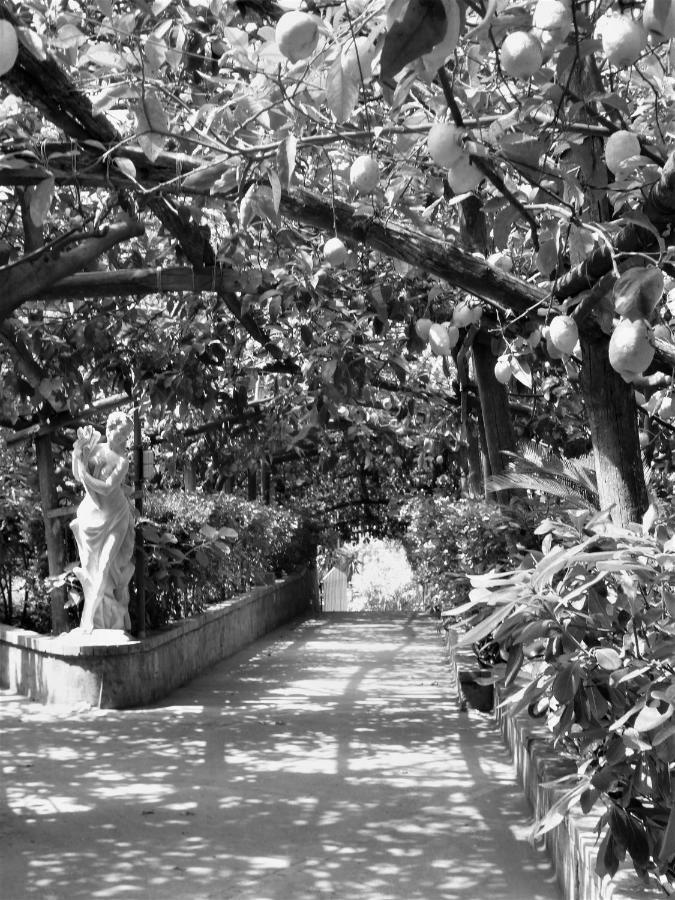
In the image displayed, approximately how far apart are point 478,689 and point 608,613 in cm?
644

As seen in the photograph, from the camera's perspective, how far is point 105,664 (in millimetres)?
9672

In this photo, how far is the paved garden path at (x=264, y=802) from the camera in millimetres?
5098

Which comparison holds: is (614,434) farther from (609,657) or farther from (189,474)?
(189,474)

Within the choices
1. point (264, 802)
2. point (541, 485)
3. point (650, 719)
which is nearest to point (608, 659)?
point (650, 719)

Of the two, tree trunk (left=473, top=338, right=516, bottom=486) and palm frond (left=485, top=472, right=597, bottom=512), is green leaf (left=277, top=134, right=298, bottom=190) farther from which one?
tree trunk (left=473, top=338, right=516, bottom=486)

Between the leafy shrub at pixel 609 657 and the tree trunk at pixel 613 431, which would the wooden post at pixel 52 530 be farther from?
the leafy shrub at pixel 609 657

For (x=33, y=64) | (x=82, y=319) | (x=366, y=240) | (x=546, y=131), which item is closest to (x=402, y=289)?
(x=82, y=319)

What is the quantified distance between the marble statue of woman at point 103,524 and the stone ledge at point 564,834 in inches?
164

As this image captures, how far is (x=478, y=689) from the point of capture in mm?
9672

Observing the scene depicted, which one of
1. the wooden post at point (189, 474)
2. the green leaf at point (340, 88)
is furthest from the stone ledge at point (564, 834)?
the wooden post at point (189, 474)

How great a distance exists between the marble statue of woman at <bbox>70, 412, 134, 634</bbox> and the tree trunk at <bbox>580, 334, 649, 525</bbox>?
643 centimetres

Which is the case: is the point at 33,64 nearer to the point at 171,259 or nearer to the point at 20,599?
the point at 171,259

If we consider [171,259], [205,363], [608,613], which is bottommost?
[608,613]

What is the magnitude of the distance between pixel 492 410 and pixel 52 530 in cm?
467
